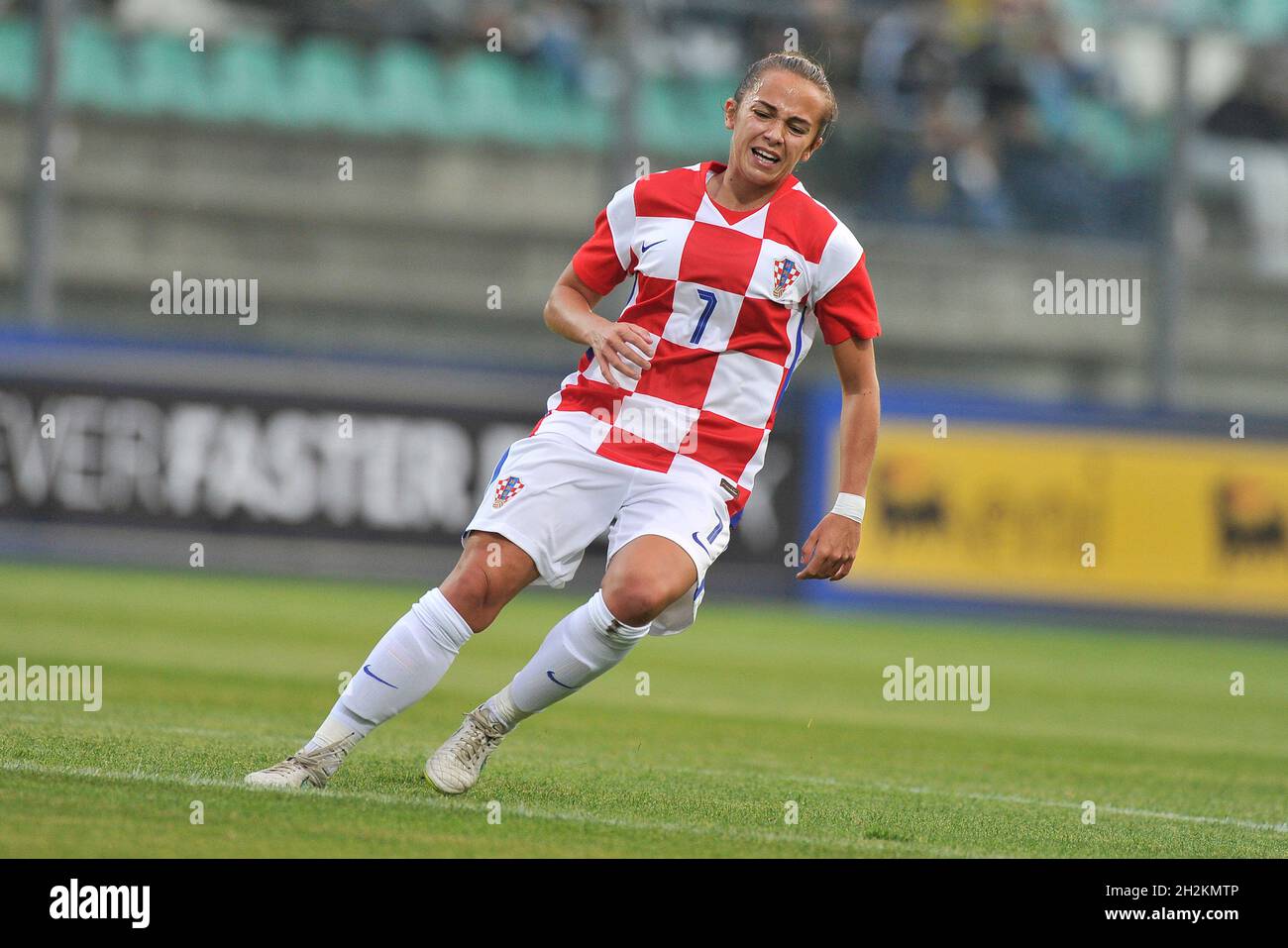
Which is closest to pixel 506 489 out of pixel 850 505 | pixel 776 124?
pixel 850 505

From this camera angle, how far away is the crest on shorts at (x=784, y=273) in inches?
235

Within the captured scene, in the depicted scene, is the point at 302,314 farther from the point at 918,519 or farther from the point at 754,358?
the point at 754,358

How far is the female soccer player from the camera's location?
576 cm

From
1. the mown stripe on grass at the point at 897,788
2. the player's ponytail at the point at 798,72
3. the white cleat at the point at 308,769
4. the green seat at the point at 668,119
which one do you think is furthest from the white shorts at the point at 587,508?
the green seat at the point at 668,119

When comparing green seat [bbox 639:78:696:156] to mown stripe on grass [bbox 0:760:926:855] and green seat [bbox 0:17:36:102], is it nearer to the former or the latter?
green seat [bbox 0:17:36:102]

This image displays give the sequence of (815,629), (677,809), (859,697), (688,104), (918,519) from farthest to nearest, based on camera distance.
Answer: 1. (688,104)
2. (918,519)
3. (815,629)
4. (859,697)
5. (677,809)

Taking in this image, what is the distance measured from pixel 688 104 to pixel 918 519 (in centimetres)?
446

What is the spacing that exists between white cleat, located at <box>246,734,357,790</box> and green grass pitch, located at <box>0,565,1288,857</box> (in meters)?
0.06

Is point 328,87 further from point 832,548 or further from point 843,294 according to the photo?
point 832,548

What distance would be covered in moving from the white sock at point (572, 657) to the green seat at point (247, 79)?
1301 cm

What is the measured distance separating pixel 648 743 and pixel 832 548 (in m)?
2.37

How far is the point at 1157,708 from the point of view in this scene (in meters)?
10.9

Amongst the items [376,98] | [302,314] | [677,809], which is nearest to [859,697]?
[677,809]
